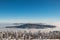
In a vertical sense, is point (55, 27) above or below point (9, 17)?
below

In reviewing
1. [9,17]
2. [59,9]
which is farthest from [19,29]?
[59,9]

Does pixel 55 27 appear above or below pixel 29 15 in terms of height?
below

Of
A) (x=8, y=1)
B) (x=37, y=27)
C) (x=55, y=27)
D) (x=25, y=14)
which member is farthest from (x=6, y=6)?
(x=55, y=27)

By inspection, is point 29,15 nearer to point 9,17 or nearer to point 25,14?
point 25,14

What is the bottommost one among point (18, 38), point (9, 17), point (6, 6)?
point (18, 38)

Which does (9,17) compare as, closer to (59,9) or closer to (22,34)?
(22,34)

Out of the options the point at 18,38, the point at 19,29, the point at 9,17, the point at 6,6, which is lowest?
the point at 18,38

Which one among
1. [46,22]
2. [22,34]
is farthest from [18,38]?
[46,22]
